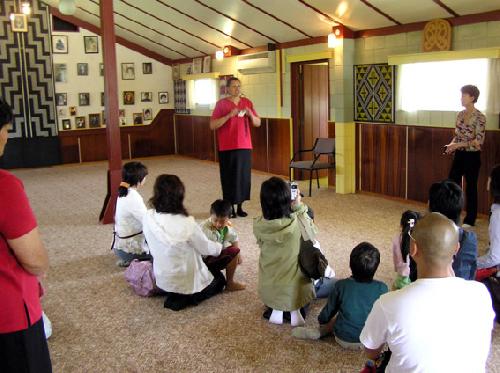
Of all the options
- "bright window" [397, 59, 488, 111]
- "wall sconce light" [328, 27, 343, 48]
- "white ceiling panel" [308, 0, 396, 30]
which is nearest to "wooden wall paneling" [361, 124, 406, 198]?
"bright window" [397, 59, 488, 111]

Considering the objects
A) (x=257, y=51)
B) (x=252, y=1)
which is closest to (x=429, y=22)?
(x=252, y=1)

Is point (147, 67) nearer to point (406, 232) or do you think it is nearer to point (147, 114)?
point (147, 114)

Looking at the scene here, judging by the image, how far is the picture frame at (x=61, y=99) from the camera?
10320 millimetres

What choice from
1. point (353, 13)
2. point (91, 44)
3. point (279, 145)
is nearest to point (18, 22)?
point (91, 44)

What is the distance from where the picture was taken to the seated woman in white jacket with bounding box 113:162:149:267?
4.04 m

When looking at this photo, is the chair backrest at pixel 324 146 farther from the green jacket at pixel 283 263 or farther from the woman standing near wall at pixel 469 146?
the green jacket at pixel 283 263

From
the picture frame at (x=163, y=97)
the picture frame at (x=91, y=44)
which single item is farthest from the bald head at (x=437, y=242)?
the picture frame at (x=163, y=97)

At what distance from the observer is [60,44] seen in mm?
10242

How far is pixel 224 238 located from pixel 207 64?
22.6 ft

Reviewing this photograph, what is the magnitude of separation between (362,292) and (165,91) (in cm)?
957

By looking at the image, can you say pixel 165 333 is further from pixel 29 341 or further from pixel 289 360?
pixel 29 341

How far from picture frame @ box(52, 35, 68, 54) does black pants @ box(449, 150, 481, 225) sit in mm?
7917

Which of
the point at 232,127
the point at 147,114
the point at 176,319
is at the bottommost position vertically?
the point at 176,319

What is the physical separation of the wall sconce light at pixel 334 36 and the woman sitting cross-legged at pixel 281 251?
164 inches
